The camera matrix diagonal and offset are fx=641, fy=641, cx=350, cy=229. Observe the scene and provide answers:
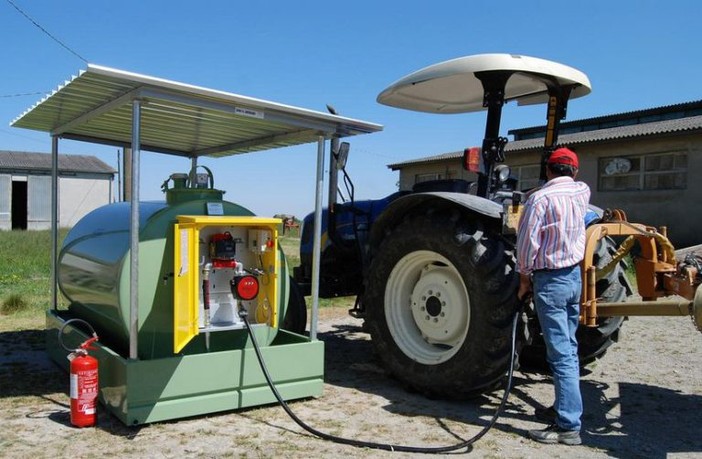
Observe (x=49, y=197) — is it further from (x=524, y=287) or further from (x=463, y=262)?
(x=524, y=287)

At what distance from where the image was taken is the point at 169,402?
436 centimetres

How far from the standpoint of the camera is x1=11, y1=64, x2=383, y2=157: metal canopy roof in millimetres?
4172

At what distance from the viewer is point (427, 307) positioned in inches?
201

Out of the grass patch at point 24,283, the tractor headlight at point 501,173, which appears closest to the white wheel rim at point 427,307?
the tractor headlight at point 501,173

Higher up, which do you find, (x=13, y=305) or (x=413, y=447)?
(x=413, y=447)

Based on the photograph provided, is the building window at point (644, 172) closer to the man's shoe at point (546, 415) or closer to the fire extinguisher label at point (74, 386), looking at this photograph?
the man's shoe at point (546, 415)

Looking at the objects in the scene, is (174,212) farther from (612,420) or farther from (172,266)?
(612,420)

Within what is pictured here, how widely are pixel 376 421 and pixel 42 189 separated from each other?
3776 cm

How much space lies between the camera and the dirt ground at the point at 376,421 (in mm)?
3877

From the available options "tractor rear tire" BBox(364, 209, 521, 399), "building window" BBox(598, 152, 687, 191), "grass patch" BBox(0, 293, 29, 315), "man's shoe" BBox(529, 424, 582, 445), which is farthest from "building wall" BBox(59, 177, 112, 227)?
"man's shoe" BBox(529, 424, 582, 445)

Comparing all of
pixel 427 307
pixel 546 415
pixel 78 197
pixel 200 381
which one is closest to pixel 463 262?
pixel 427 307

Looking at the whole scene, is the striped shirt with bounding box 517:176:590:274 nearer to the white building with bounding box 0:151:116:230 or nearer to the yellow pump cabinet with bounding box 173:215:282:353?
the yellow pump cabinet with bounding box 173:215:282:353

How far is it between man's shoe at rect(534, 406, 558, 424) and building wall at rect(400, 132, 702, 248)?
1168 centimetres

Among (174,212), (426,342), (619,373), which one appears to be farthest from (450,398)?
(174,212)
